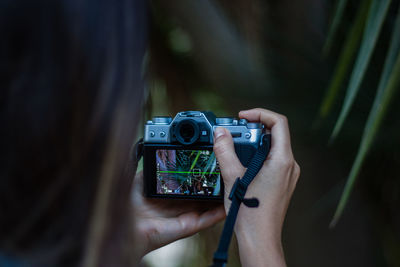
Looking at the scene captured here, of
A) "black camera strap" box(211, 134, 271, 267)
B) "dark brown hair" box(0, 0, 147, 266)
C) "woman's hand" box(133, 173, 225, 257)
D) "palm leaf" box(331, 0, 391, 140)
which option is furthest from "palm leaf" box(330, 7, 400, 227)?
"dark brown hair" box(0, 0, 147, 266)

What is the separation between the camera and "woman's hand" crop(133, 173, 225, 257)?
0.80m

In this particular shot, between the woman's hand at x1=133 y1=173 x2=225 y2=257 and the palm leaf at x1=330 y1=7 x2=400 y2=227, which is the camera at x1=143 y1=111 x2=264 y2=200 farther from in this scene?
the palm leaf at x1=330 y1=7 x2=400 y2=227

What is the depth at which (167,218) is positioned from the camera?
832 millimetres

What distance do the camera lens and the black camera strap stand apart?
12 cm

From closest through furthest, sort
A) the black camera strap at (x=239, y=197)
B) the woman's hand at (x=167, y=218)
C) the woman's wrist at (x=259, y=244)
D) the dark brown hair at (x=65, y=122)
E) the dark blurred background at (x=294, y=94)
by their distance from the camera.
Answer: the dark brown hair at (x=65, y=122) → the black camera strap at (x=239, y=197) → the woman's wrist at (x=259, y=244) → the woman's hand at (x=167, y=218) → the dark blurred background at (x=294, y=94)

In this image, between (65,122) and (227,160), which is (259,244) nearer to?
(227,160)

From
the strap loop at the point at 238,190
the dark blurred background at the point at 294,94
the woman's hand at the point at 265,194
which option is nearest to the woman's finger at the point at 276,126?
the woman's hand at the point at 265,194

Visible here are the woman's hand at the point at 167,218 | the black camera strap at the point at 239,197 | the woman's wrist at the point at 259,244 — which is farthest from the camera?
→ the woman's hand at the point at 167,218

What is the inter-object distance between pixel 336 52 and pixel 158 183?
0.66 meters

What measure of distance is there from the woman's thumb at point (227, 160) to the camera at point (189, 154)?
3 centimetres

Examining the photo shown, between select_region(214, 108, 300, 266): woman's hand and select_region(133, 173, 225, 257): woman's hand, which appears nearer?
select_region(214, 108, 300, 266): woman's hand

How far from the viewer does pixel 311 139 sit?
3.93 ft

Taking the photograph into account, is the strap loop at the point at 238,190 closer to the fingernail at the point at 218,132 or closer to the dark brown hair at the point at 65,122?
the fingernail at the point at 218,132

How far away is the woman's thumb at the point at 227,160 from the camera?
27.8 inches
